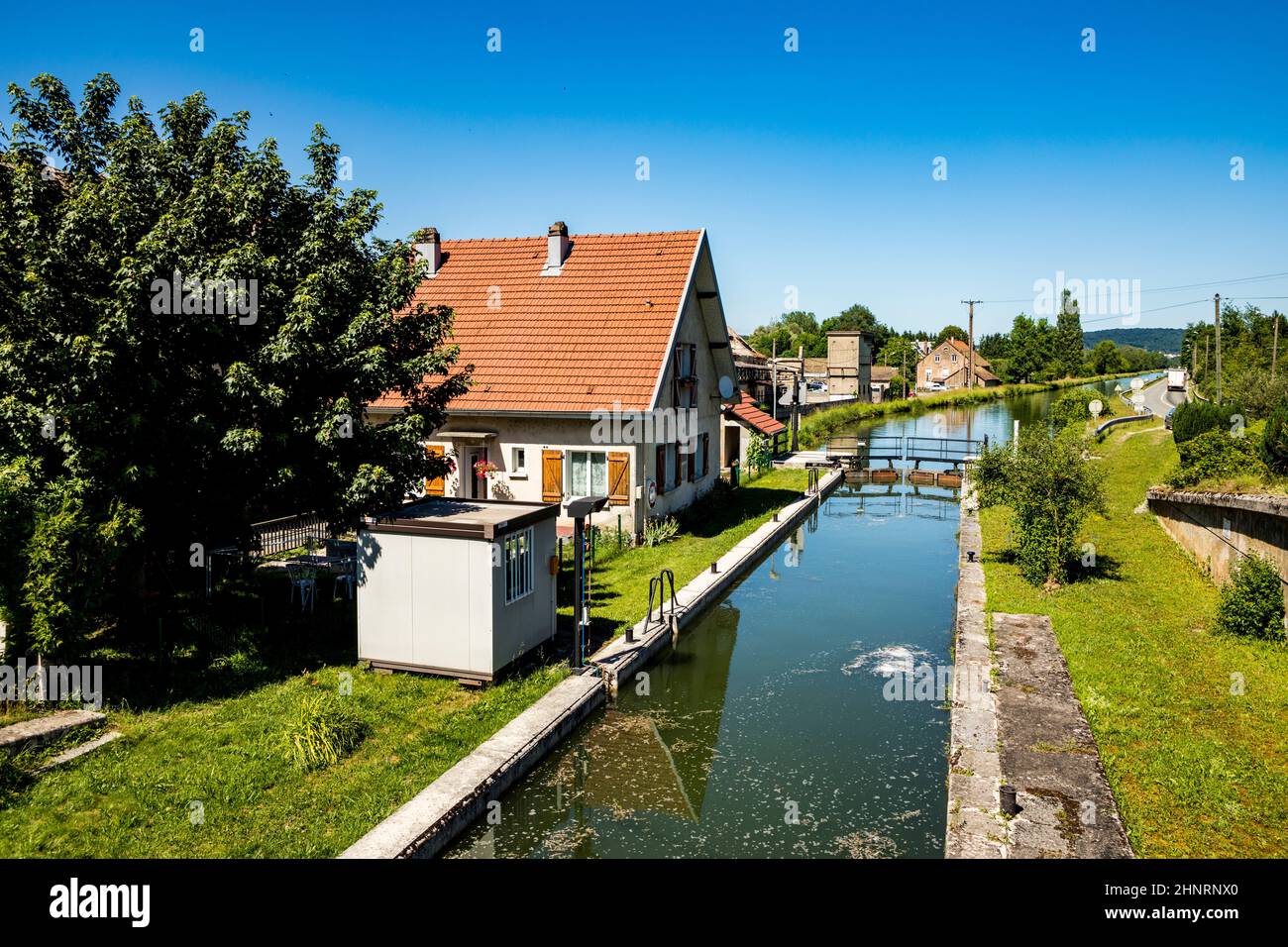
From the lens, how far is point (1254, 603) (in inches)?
482

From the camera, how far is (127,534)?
9828 millimetres

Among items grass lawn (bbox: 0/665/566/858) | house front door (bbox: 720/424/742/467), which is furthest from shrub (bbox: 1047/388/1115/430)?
grass lawn (bbox: 0/665/566/858)

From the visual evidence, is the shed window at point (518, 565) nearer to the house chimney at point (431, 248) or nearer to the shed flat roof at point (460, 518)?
the shed flat roof at point (460, 518)

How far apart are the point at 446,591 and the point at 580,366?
10439 mm

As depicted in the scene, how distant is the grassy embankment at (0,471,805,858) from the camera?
7070mm

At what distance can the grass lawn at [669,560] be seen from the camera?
47.3 feet

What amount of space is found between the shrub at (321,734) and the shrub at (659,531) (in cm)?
1110

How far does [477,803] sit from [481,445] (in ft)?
42.5

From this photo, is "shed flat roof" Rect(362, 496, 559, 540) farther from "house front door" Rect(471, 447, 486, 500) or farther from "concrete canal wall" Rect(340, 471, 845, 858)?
"house front door" Rect(471, 447, 486, 500)

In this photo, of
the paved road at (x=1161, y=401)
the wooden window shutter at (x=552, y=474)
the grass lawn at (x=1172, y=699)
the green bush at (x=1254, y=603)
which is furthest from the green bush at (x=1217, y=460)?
the paved road at (x=1161, y=401)

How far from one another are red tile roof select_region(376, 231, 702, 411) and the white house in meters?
0.04

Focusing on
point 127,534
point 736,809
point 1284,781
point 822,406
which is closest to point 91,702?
point 127,534

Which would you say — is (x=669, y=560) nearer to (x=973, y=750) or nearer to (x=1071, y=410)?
(x=973, y=750)
